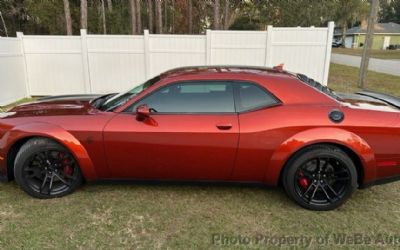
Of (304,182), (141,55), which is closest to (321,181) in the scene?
(304,182)

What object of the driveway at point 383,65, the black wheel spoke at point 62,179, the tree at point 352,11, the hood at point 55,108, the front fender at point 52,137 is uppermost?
the tree at point 352,11

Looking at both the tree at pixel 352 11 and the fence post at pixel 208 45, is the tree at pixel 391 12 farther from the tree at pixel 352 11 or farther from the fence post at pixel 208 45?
the fence post at pixel 208 45

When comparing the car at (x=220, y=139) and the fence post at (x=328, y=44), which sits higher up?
the fence post at (x=328, y=44)

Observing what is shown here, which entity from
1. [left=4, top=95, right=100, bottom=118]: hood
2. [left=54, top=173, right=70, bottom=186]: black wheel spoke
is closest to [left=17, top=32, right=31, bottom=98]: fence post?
[left=4, top=95, right=100, bottom=118]: hood

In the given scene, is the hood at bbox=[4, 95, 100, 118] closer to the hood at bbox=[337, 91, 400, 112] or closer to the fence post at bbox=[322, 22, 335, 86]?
the hood at bbox=[337, 91, 400, 112]

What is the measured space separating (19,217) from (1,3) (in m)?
22.2

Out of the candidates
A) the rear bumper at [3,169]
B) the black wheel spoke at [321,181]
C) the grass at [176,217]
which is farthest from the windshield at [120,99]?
the black wheel spoke at [321,181]

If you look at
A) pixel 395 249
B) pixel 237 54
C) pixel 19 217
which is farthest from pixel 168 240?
pixel 237 54

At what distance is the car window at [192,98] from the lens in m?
3.26

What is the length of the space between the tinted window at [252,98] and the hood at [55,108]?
5.16ft

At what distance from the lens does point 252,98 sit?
3.26 metres

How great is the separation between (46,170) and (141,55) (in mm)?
6983

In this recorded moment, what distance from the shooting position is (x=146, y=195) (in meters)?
3.58

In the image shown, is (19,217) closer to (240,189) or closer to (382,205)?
(240,189)
